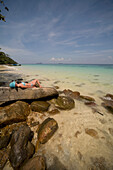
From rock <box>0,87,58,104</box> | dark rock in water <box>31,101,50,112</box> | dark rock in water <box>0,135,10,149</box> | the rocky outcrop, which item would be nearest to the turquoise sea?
rock <box>0,87,58,104</box>

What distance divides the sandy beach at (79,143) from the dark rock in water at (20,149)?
267mm

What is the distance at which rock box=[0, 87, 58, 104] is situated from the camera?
→ 13.1ft

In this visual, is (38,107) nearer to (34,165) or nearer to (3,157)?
(3,157)

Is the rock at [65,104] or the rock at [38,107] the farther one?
the rock at [65,104]

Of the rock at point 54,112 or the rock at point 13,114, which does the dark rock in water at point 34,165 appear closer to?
the rock at point 13,114

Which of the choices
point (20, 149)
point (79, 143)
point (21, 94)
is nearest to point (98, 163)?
point (79, 143)

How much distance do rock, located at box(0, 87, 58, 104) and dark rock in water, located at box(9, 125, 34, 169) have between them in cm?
211

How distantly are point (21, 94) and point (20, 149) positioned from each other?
2.72 m

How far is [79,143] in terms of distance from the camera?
8.93 feet

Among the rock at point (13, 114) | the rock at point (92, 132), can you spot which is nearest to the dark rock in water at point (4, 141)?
the rock at point (13, 114)

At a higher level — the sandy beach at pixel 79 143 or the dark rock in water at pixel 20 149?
the dark rock in water at pixel 20 149

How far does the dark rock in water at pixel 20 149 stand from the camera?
204 cm

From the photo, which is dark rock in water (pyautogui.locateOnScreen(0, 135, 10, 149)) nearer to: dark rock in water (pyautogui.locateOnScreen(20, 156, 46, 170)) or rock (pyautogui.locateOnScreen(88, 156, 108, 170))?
dark rock in water (pyautogui.locateOnScreen(20, 156, 46, 170))

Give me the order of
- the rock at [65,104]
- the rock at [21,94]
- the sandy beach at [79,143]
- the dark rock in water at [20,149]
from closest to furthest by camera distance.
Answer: the dark rock in water at [20,149] < the sandy beach at [79,143] < the rock at [21,94] < the rock at [65,104]
